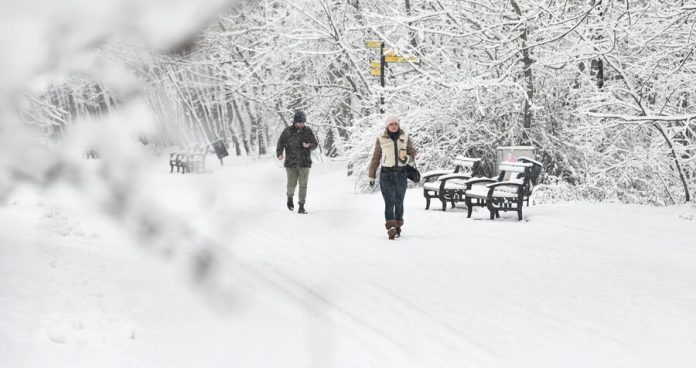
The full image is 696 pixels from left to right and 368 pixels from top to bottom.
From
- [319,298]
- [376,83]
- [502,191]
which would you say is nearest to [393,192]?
[502,191]

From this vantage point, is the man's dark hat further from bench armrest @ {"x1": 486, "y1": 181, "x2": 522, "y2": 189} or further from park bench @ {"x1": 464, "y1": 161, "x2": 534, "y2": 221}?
bench armrest @ {"x1": 486, "y1": 181, "x2": 522, "y2": 189}

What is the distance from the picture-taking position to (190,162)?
1.35 meters

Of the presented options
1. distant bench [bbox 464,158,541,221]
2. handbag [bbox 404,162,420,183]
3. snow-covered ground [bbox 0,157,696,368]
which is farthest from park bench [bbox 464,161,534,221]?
snow-covered ground [bbox 0,157,696,368]

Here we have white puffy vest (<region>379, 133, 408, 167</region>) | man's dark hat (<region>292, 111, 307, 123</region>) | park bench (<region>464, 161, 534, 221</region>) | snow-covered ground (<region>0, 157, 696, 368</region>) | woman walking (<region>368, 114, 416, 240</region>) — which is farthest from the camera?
man's dark hat (<region>292, 111, 307, 123</region>)

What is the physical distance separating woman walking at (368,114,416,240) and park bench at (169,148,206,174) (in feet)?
30.6

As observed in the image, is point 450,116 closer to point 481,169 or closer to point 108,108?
point 481,169

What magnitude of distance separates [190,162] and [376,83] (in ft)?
72.0

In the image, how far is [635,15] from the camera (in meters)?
13.4

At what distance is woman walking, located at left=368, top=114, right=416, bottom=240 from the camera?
1072 centimetres

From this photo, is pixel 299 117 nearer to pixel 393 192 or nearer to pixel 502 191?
pixel 393 192

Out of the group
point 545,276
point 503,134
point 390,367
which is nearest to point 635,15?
point 503,134

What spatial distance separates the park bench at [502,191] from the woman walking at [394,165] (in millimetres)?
2214

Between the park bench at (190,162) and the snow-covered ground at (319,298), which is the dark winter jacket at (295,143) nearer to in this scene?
the snow-covered ground at (319,298)

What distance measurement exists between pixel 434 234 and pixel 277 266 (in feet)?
12.1
